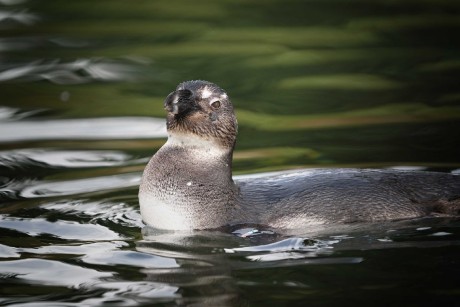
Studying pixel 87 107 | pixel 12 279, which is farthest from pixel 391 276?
pixel 87 107

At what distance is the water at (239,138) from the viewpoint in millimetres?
7559

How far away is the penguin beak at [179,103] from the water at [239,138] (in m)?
0.89

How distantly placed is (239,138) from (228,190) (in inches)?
124

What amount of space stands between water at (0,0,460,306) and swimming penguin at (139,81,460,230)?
0.40 ft

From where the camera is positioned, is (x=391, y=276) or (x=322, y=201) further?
(x=322, y=201)

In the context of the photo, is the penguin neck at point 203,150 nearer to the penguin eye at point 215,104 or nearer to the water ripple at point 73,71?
the penguin eye at point 215,104

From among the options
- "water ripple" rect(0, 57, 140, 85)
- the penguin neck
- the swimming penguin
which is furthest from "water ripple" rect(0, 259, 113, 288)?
"water ripple" rect(0, 57, 140, 85)

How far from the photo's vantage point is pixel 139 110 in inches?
494

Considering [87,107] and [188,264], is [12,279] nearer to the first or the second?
[188,264]

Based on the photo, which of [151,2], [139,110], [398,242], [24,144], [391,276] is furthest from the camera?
[151,2]

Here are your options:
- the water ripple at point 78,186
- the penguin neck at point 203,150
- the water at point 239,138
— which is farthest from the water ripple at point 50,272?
the water ripple at point 78,186

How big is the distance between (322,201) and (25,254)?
214 centimetres

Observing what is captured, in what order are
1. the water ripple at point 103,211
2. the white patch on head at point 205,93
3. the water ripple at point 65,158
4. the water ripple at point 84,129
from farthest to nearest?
1. the water ripple at point 84,129
2. the water ripple at point 65,158
3. the water ripple at point 103,211
4. the white patch on head at point 205,93

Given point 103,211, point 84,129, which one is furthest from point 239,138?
point 103,211
